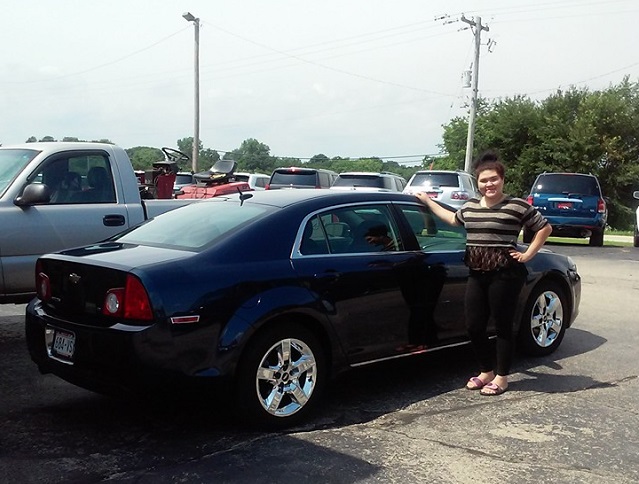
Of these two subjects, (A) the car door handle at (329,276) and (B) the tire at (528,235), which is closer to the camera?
(A) the car door handle at (329,276)

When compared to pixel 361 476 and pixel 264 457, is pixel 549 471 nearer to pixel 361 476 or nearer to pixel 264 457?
pixel 361 476

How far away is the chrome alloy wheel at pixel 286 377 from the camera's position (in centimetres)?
430

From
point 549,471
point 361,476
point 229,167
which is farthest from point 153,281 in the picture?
point 229,167

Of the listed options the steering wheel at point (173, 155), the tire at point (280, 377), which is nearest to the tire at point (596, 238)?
the steering wheel at point (173, 155)

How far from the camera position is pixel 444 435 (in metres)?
4.35

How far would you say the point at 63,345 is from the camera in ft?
14.2

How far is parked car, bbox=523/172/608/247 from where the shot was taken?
1750 cm

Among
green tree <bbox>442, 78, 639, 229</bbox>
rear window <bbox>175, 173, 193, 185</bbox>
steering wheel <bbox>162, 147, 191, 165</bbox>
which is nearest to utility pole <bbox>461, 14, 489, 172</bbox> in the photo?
green tree <bbox>442, 78, 639, 229</bbox>

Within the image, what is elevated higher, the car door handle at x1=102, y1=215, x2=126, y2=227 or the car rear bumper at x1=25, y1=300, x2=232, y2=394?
the car door handle at x1=102, y1=215, x2=126, y2=227

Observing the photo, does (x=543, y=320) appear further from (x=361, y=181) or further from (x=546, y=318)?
(x=361, y=181)

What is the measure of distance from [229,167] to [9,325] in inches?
422

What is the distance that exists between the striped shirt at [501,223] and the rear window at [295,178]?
13.8m

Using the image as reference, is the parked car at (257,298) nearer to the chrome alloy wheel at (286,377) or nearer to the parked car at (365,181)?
the chrome alloy wheel at (286,377)

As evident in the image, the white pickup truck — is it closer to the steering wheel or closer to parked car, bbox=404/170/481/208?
the steering wheel
